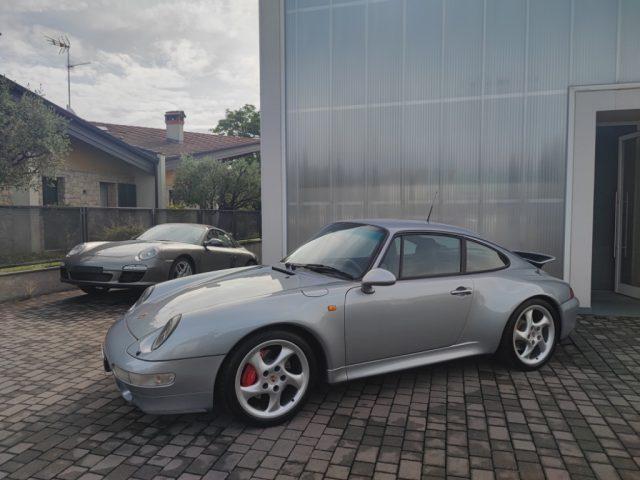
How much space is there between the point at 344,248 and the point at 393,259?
47cm

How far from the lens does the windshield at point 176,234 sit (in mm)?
8594

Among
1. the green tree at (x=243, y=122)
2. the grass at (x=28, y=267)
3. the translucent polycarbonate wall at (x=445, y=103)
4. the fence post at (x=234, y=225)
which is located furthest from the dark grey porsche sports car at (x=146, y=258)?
the green tree at (x=243, y=122)

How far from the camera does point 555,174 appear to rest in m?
7.11

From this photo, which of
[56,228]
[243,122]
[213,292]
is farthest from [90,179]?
[243,122]

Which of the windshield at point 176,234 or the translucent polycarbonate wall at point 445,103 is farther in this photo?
the windshield at point 176,234

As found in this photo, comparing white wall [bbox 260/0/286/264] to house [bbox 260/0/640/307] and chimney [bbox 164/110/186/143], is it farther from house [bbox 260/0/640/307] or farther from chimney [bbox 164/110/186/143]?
chimney [bbox 164/110/186/143]

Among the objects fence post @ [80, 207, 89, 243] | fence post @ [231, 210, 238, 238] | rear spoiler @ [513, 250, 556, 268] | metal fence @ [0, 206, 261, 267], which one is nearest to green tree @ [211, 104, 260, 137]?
fence post @ [231, 210, 238, 238]

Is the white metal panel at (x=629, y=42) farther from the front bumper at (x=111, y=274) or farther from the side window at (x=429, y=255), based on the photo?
the front bumper at (x=111, y=274)

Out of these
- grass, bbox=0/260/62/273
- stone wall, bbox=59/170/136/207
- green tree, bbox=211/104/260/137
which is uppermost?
green tree, bbox=211/104/260/137

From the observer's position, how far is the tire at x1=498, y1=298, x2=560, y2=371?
432 cm

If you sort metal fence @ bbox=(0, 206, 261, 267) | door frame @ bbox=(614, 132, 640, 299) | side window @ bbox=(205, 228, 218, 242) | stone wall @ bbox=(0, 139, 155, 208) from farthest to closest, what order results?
1. stone wall @ bbox=(0, 139, 155, 208)
2. side window @ bbox=(205, 228, 218, 242)
3. metal fence @ bbox=(0, 206, 261, 267)
4. door frame @ bbox=(614, 132, 640, 299)

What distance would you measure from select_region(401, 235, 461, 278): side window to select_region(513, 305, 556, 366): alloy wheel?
0.84 m

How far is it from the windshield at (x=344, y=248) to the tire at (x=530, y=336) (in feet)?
4.85

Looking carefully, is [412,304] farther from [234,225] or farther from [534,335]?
[234,225]
